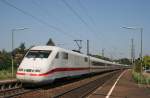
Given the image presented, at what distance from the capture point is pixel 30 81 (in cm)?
2206

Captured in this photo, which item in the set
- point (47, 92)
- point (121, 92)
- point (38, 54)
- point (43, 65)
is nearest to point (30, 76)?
point (43, 65)

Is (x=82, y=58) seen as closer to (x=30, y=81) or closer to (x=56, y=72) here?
(x=56, y=72)

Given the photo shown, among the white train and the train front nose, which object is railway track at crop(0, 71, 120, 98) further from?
the white train

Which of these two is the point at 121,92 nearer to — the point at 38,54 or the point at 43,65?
the point at 43,65

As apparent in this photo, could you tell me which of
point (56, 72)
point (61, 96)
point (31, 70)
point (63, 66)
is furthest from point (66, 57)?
point (61, 96)

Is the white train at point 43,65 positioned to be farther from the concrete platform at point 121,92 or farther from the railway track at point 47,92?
the concrete platform at point 121,92

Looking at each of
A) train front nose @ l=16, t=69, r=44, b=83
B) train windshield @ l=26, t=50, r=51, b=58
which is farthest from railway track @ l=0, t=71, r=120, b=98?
train windshield @ l=26, t=50, r=51, b=58

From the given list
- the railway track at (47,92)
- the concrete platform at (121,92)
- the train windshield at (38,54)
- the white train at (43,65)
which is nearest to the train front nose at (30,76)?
the white train at (43,65)

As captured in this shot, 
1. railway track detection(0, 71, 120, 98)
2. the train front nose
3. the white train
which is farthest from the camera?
the white train

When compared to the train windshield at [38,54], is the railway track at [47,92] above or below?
below

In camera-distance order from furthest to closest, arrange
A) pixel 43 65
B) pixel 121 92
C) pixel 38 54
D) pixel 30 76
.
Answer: pixel 38 54, pixel 121 92, pixel 43 65, pixel 30 76

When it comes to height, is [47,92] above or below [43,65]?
below

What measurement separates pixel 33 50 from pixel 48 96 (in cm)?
663

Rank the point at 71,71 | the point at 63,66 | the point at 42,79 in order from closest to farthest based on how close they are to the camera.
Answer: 1. the point at 42,79
2. the point at 63,66
3. the point at 71,71
